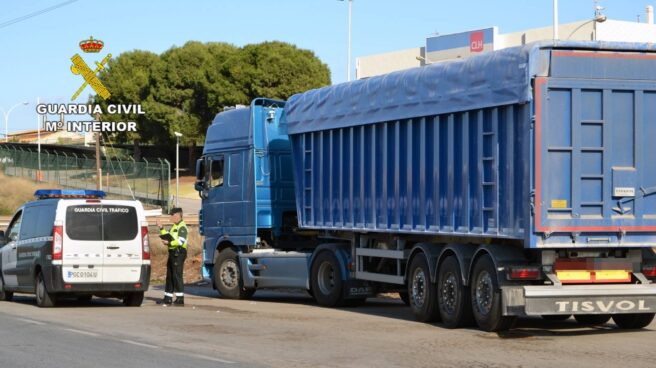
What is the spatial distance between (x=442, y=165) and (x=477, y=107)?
129cm

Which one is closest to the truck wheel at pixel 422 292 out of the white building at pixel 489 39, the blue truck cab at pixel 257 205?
the blue truck cab at pixel 257 205

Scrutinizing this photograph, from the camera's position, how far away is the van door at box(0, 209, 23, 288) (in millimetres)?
20641

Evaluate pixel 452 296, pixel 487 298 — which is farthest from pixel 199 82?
pixel 487 298

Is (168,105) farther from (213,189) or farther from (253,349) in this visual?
(253,349)

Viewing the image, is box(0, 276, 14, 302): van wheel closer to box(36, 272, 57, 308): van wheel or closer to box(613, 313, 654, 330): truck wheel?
box(36, 272, 57, 308): van wheel

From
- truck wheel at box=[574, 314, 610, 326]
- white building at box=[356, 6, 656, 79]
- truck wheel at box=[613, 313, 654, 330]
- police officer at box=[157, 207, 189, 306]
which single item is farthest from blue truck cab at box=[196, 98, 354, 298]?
white building at box=[356, 6, 656, 79]

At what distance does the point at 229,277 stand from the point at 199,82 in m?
58.8

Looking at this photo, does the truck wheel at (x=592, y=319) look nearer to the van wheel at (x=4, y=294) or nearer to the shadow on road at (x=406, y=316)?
the shadow on road at (x=406, y=316)

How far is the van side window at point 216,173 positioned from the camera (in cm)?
2198

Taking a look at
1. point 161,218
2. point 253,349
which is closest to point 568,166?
point 253,349

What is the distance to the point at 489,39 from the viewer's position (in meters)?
62.5

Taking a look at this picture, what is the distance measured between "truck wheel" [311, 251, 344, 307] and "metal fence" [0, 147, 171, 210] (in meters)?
37.8

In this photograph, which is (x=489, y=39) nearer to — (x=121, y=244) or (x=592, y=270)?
(x=121, y=244)

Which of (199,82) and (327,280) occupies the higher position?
(199,82)
